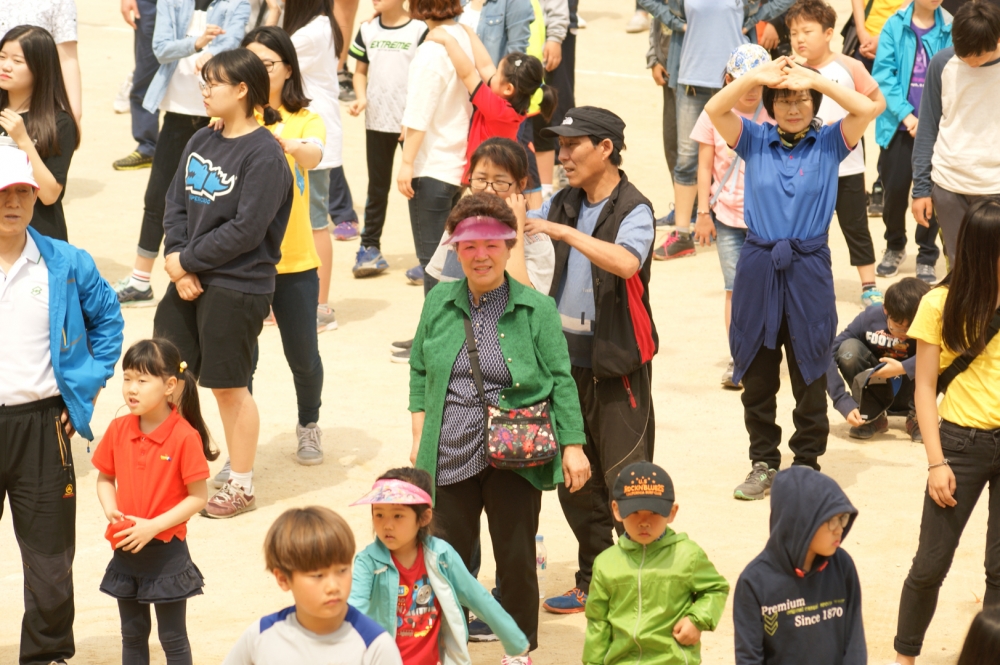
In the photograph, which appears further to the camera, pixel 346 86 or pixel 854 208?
pixel 346 86

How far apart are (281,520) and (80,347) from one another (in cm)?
180

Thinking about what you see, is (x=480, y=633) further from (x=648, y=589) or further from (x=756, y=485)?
(x=756, y=485)

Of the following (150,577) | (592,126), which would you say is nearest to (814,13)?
(592,126)

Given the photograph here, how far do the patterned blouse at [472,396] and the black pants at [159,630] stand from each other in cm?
112

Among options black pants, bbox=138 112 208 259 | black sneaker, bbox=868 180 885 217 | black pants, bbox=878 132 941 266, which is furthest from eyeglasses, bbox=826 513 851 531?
black sneaker, bbox=868 180 885 217

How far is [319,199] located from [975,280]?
596 cm

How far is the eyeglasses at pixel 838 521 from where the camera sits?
12.8 ft

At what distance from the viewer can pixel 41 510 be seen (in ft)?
16.4

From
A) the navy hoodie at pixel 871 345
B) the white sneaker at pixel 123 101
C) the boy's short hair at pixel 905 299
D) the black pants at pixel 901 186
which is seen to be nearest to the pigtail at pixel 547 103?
the navy hoodie at pixel 871 345

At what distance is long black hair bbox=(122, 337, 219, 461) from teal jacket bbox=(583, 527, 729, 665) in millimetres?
1701

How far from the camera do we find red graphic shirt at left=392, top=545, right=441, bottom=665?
4375 millimetres

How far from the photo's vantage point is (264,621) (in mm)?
3707

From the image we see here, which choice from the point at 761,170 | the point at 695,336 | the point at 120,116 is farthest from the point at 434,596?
the point at 120,116

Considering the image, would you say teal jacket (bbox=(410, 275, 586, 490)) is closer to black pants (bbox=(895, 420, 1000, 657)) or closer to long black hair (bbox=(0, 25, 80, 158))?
black pants (bbox=(895, 420, 1000, 657))
